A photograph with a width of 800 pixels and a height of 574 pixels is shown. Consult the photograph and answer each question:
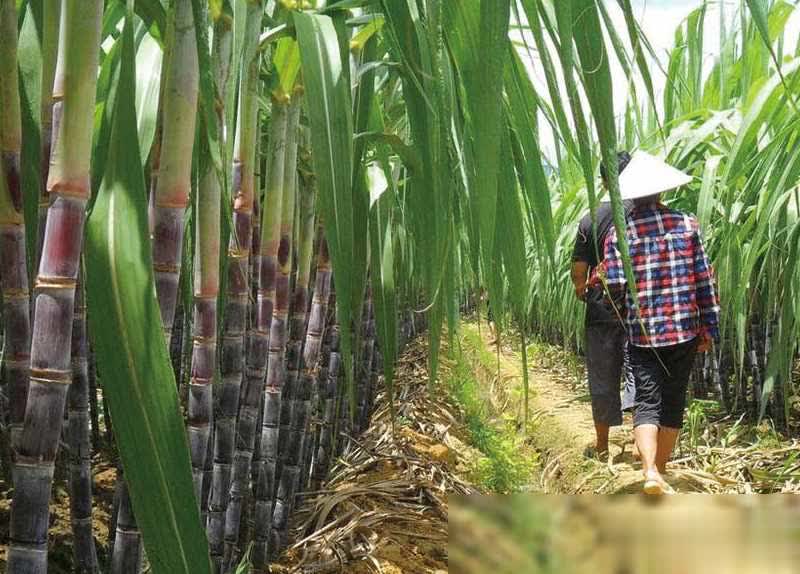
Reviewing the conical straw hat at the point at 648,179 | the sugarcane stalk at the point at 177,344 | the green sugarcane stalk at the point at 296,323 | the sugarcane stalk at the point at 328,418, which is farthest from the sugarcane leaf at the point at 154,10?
the conical straw hat at the point at 648,179

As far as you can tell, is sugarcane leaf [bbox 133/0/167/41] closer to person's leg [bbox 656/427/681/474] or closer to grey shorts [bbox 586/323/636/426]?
person's leg [bbox 656/427/681/474]

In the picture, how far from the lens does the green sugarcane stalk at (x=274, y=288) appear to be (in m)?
0.82

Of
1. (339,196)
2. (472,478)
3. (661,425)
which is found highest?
(339,196)

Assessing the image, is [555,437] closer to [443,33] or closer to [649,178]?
[649,178]

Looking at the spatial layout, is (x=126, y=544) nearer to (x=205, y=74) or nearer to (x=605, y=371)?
(x=205, y=74)

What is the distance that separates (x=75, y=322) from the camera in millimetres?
700

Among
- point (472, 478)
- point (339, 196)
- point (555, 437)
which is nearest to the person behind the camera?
point (339, 196)

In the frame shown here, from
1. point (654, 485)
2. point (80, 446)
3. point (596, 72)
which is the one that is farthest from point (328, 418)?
point (596, 72)

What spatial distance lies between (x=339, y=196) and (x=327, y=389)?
4.07 feet

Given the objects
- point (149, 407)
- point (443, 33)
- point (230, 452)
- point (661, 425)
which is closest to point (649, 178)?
point (661, 425)

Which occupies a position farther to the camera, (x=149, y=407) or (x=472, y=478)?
(x=472, y=478)

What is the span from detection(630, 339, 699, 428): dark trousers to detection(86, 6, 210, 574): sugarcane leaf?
1664 mm

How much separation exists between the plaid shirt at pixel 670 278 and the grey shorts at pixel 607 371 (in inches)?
13.4

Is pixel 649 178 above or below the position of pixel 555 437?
above
